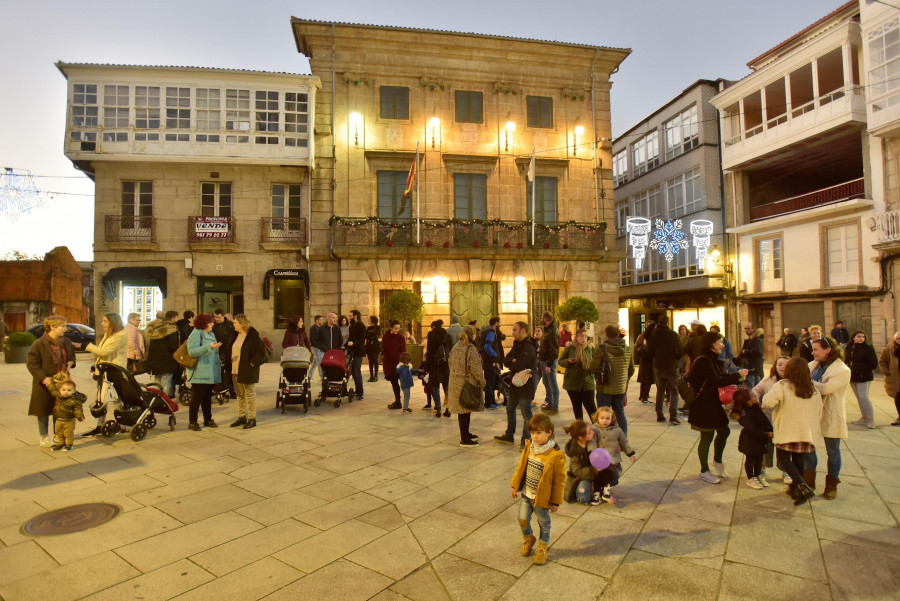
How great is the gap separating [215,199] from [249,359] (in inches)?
596

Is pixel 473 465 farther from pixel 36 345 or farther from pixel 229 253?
pixel 229 253

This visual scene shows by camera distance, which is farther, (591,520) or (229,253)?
(229,253)

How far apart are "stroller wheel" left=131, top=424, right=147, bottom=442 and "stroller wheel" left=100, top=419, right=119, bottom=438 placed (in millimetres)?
345

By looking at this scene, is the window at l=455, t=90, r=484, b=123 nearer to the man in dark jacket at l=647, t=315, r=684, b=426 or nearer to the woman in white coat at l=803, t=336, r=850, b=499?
Result: the man in dark jacket at l=647, t=315, r=684, b=426

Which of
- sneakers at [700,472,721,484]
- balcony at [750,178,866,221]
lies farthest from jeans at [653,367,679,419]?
balcony at [750,178,866,221]

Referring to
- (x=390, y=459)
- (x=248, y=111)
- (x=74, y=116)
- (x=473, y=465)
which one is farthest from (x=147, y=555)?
(x=74, y=116)

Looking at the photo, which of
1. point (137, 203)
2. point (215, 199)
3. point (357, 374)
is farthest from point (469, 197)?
point (137, 203)

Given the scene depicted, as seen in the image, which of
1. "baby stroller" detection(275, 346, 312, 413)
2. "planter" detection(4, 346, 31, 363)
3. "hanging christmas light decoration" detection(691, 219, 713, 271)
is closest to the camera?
"baby stroller" detection(275, 346, 312, 413)

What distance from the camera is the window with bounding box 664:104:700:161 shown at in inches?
1099

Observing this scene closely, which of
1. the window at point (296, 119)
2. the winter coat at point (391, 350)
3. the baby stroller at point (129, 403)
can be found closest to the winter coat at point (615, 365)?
the winter coat at point (391, 350)

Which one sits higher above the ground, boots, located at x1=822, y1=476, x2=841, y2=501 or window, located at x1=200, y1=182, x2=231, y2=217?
window, located at x1=200, y1=182, x2=231, y2=217

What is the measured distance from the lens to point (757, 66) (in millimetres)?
26203

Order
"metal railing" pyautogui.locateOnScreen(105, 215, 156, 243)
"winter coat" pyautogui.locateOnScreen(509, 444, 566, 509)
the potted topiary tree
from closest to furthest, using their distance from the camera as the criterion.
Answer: "winter coat" pyautogui.locateOnScreen(509, 444, 566, 509), the potted topiary tree, "metal railing" pyautogui.locateOnScreen(105, 215, 156, 243)

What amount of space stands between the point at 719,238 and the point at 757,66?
877 cm
